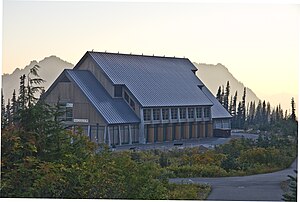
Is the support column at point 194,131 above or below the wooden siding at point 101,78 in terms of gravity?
below

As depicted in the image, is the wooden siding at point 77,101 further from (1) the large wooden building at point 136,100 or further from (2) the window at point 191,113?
(2) the window at point 191,113

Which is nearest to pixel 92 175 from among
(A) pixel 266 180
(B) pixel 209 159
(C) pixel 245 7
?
(B) pixel 209 159

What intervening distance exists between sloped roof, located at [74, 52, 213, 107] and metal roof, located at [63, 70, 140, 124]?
0.47 feet

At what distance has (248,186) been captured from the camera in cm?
773

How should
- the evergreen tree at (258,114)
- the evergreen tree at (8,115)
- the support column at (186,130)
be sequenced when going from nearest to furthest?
1. the evergreen tree at (8,115)
2. the evergreen tree at (258,114)
3. the support column at (186,130)

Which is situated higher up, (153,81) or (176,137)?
(153,81)

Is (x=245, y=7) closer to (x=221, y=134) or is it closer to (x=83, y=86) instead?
(x=221, y=134)

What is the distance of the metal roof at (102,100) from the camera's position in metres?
8.01

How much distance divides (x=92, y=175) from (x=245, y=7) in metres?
2.55

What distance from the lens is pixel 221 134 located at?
823cm

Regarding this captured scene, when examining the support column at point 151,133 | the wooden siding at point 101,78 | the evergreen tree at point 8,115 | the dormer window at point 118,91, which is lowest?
the support column at point 151,133

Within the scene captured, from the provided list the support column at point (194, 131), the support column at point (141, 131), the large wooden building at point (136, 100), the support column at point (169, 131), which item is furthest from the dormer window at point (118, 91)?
the support column at point (194, 131)

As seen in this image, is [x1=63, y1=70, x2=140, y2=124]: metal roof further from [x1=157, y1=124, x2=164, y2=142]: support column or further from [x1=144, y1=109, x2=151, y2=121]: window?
[x1=157, y1=124, x2=164, y2=142]: support column

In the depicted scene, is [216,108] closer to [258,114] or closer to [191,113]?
[191,113]
